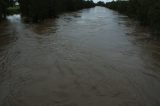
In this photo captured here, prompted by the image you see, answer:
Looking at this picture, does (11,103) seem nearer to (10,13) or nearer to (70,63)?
(70,63)

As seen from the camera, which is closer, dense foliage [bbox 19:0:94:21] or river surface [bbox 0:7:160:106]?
river surface [bbox 0:7:160:106]

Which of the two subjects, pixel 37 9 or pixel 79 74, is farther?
pixel 37 9

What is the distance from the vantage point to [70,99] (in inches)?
313

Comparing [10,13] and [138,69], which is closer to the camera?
[138,69]

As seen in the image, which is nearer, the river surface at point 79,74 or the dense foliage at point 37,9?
the river surface at point 79,74

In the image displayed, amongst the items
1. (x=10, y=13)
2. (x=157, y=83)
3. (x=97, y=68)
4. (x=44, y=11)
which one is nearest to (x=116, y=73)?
(x=97, y=68)

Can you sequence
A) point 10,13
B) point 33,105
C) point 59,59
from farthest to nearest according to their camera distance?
point 10,13, point 59,59, point 33,105

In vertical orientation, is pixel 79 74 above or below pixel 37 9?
below

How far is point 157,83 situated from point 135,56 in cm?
418

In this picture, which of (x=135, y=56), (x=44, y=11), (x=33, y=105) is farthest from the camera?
(x=44, y=11)

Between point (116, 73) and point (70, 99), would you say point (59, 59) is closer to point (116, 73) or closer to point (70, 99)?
point (116, 73)

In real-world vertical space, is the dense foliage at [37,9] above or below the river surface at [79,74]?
above

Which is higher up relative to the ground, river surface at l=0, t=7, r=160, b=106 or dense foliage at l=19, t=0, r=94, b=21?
dense foliage at l=19, t=0, r=94, b=21

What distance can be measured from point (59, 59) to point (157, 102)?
5868mm
